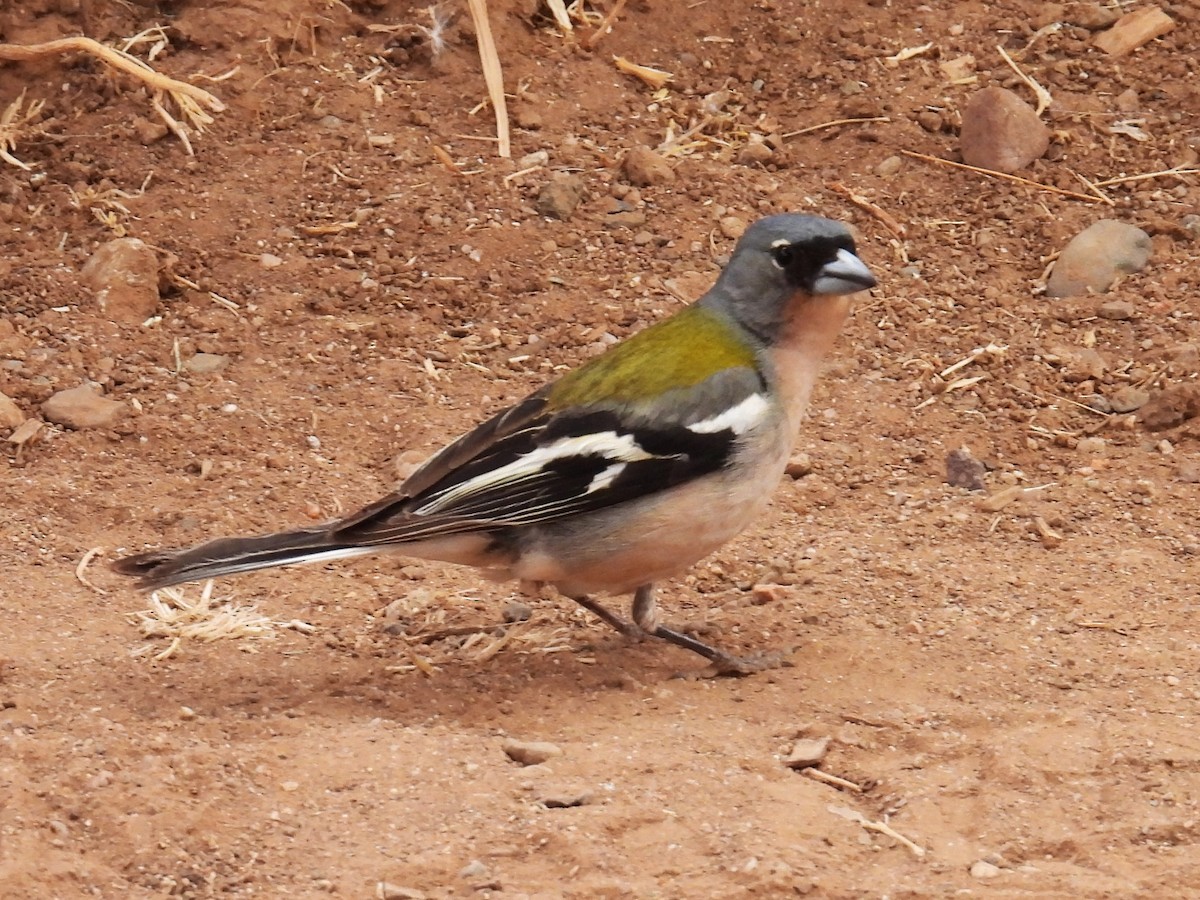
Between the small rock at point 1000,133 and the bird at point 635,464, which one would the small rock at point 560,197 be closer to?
the small rock at point 1000,133

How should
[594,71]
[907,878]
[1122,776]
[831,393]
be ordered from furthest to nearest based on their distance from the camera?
[594,71], [831,393], [1122,776], [907,878]

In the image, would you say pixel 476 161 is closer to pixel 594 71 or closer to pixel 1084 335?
pixel 594 71

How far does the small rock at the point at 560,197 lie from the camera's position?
25.2 ft

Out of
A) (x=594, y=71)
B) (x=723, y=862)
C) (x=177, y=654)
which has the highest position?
(x=594, y=71)

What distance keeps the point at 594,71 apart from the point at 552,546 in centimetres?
405

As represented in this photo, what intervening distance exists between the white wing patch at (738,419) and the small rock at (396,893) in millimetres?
1719

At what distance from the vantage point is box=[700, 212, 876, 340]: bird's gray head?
5.08m

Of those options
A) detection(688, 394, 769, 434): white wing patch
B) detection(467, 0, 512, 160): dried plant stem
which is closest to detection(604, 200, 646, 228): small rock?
detection(467, 0, 512, 160): dried plant stem

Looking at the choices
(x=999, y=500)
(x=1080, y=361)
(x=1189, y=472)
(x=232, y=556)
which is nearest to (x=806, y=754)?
(x=232, y=556)

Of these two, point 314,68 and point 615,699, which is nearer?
point 615,699

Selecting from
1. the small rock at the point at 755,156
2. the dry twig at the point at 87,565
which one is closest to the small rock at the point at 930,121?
the small rock at the point at 755,156

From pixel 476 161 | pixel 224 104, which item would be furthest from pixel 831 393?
pixel 224 104

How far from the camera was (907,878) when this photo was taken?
3832mm

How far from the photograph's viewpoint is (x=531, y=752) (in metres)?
4.43
